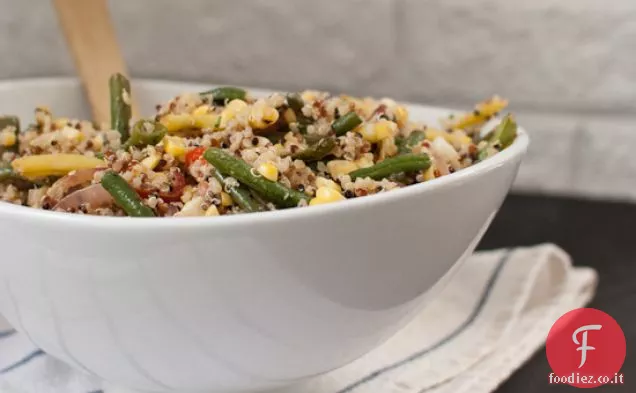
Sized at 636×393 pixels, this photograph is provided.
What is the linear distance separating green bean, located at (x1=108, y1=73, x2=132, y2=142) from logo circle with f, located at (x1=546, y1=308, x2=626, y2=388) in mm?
410

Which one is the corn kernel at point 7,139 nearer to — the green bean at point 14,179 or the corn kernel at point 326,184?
the green bean at point 14,179

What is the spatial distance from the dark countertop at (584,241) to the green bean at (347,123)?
253mm

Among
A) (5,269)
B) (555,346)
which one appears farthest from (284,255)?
(555,346)

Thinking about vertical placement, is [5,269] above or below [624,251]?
above

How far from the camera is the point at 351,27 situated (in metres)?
1.07

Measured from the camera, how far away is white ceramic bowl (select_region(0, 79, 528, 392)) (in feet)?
1.28

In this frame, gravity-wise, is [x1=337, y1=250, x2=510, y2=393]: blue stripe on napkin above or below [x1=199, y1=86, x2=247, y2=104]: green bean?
below

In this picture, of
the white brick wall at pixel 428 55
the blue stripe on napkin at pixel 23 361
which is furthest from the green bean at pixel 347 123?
the white brick wall at pixel 428 55

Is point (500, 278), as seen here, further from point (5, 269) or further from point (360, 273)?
point (5, 269)

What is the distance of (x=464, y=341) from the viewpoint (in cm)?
66

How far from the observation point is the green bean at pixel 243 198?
0.46 m

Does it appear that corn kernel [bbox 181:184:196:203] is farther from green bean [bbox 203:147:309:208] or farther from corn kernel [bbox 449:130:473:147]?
corn kernel [bbox 449:130:473:147]

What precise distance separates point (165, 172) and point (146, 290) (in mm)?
118

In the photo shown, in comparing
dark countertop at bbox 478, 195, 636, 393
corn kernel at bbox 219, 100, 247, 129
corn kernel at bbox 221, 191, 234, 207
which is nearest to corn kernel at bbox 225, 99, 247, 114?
corn kernel at bbox 219, 100, 247, 129
